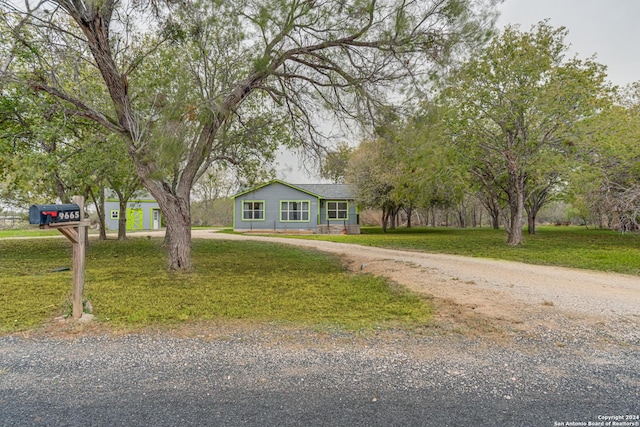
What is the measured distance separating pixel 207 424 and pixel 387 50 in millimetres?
6284

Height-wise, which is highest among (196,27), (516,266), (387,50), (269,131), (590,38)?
(590,38)

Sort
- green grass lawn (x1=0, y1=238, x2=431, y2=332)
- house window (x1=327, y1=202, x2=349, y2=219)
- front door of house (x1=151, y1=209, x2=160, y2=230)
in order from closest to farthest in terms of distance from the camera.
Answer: green grass lawn (x1=0, y1=238, x2=431, y2=332) < house window (x1=327, y1=202, x2=349, y2=219) < front door of house (x1=151, y1=209, x2=160, y2=230)

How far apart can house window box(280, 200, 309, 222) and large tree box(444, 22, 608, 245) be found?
11741mm

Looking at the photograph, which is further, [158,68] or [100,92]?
[100,92]

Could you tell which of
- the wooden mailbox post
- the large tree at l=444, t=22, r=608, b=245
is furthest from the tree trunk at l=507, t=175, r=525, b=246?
the wooden mailbox post

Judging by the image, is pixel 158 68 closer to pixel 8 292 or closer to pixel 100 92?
pixel 100 92

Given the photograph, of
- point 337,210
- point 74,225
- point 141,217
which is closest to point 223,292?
point 74,225

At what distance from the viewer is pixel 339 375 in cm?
255

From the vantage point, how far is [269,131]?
891 centimetres

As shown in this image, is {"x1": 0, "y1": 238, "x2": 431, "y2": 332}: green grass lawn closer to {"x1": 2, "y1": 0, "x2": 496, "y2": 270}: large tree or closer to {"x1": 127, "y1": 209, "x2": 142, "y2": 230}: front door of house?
{"x1": 2, "y1": 0, "x2": 496, "y2": 270}: large tree

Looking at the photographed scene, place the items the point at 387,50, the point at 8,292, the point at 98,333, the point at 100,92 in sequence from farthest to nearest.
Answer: the point at 100,92
the point at 387,50
the point at 8,292
the point at 98,333

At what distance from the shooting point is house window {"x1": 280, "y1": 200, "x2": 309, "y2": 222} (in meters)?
22.2

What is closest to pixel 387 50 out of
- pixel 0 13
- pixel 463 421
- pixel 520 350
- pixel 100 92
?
pixel 520 350

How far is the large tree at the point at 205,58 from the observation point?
553 centimetres
